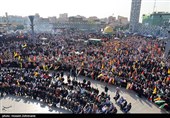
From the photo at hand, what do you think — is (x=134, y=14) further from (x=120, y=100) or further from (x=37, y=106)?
(x=37, y=106)

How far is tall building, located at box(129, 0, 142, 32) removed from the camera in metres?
97.4

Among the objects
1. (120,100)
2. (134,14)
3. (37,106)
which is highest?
(134,14)

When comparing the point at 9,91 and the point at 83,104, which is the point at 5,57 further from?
the point at 83,104

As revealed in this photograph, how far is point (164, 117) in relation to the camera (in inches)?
164

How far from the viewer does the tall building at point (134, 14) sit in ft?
320

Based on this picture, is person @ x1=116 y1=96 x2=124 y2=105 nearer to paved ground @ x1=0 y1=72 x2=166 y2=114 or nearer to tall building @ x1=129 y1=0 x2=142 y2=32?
paved ground @ x1=0 y1=72 x2=166 y2=114

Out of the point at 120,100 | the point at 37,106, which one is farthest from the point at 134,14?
the point at 37,106

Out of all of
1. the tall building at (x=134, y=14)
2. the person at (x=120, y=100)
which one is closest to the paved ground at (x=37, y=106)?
the person at (x=120, y=100)

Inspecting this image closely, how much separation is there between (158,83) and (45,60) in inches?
511

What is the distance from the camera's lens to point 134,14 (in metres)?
99.5

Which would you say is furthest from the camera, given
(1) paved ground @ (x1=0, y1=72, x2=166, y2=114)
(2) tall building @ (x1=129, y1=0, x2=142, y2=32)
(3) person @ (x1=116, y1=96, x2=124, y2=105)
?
(2) tall building @ (x1=129, y1=0, x2=142, y2=32)

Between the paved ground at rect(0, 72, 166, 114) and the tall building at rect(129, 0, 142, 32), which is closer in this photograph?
the paved ground at rect(0, 72, 166, 114)

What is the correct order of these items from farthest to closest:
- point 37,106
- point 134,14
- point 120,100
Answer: point 134,14 → point 120,100 → point 37,106

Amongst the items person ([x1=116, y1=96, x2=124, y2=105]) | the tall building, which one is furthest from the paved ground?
the tall building
